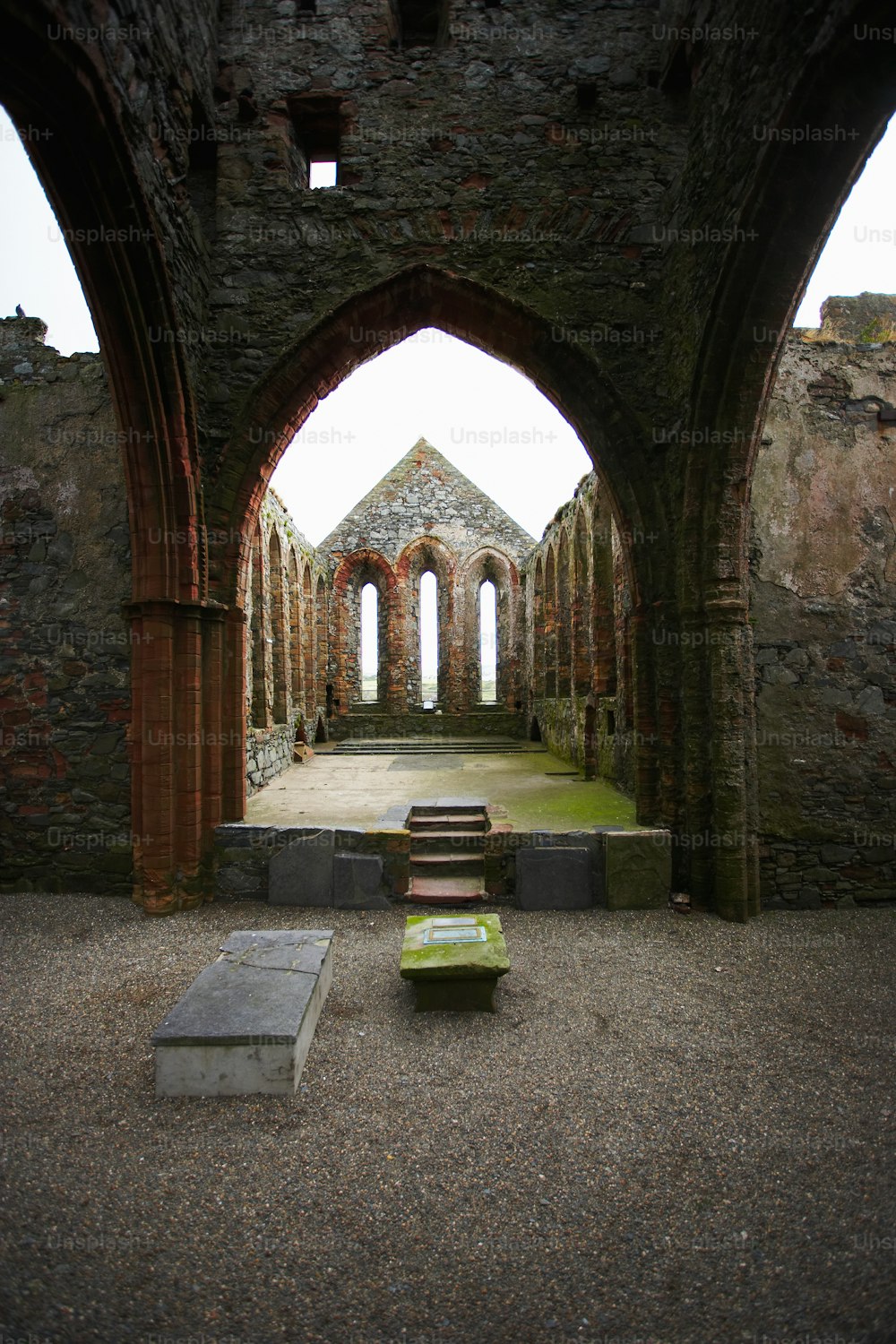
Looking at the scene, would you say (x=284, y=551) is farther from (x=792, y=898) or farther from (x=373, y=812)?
(x=792, y=898)

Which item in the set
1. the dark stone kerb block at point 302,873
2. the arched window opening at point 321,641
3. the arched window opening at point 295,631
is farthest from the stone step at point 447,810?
the arched window opening at point 321,641

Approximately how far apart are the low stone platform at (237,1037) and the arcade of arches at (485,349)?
2454mm

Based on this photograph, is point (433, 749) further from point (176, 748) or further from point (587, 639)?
point (176, 748)

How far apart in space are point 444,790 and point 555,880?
3.10m

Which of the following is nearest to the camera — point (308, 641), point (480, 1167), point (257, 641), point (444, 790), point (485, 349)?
point (480, 1167)

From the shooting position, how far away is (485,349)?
21.3ft

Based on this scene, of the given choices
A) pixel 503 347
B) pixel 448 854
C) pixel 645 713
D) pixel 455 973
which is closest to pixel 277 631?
pixel 448 854

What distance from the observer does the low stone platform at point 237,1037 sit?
306 cm

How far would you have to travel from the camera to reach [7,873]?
5898mm

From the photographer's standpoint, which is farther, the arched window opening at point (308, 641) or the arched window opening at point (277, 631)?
the arched window opening at point (308, 641)

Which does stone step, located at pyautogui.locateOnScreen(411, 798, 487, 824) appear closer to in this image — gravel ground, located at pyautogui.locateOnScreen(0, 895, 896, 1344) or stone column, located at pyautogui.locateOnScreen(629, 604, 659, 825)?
stone column, located at pyautogui.locateOnScreen(629, 604, 659, 825)

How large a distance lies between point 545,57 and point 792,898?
7.68 m

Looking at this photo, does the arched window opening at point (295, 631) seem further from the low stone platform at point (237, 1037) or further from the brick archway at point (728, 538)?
the low stone platform at point (237, 1037)

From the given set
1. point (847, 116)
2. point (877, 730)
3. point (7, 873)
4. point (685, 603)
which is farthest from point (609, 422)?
point (7, 873)
